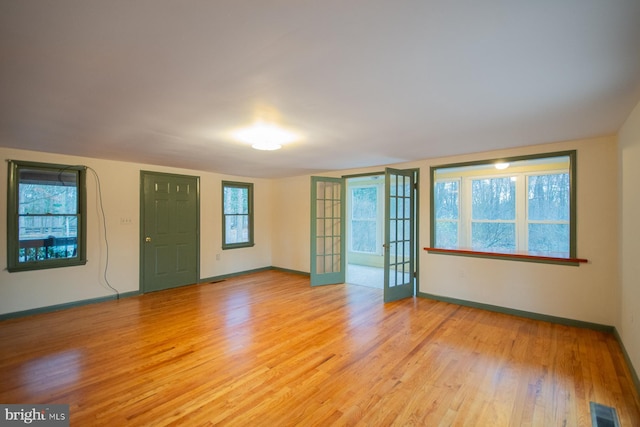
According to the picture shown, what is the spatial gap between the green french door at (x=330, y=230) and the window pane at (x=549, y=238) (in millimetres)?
3822

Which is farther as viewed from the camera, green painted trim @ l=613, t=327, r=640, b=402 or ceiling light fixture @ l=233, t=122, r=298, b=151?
ceiling light fixture @ l=233, t=122, r=298, b=151

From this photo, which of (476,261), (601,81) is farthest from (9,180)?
(476,261)

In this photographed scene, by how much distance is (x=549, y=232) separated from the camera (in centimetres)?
549

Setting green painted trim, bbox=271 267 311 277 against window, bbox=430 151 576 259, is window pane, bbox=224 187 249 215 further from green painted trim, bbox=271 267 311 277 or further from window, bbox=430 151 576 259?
window, bbox=430 151 576 259

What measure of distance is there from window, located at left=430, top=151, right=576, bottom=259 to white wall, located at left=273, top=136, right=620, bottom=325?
44cm

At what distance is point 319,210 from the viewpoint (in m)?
5.77

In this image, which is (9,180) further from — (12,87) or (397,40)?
(397,40)

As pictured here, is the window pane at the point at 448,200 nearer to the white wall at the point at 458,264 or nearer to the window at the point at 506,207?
the window at the point at 506,207

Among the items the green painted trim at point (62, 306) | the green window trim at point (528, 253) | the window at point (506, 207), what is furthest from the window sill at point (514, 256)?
the green painted trim at point (62, 306)

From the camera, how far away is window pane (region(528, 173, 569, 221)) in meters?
5.39

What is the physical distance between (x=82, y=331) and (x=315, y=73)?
4.04 meters

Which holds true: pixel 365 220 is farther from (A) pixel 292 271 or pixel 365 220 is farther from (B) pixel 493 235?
(B) pixel 493 235

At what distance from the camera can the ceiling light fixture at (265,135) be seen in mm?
2926

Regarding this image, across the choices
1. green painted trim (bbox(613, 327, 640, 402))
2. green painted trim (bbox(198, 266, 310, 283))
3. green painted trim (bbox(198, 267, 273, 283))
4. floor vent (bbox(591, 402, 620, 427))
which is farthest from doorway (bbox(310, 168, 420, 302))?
floor vent (bbox(591, 402, 620, 427))
